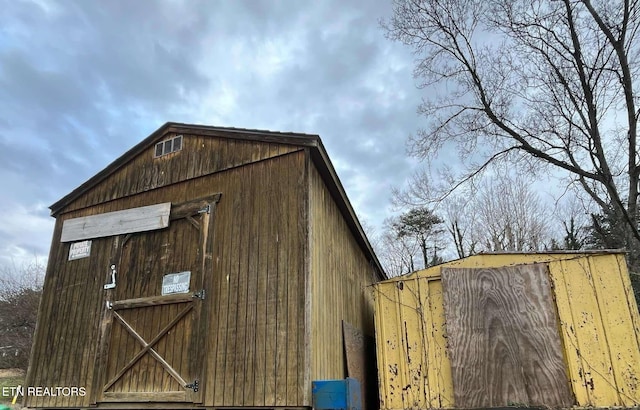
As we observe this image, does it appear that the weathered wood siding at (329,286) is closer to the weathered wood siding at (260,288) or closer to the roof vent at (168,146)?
the weathered wood siding at (260,288)

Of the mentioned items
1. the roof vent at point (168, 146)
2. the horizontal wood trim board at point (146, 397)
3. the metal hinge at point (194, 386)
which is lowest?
the horizontal wood trim board at point (146, 397)

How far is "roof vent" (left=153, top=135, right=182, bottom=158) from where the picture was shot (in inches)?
291

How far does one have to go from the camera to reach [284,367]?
203 inches

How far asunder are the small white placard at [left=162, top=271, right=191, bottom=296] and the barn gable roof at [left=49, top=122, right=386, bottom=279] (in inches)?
91.3

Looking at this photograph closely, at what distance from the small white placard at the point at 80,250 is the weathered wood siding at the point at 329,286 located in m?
4.36

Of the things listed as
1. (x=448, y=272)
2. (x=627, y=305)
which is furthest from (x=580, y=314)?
(x=448, y=272)

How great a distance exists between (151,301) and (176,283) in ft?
1.64

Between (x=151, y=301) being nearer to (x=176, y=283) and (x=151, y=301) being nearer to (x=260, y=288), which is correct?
(x=176, y=283)

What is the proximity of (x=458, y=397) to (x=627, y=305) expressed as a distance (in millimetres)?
2367

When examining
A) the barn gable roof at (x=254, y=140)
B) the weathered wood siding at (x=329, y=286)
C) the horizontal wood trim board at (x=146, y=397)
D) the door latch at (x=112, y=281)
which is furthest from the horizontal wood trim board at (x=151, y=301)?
the barn gable roof at (x=254, y=140)

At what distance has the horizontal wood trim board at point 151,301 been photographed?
6.16 meters

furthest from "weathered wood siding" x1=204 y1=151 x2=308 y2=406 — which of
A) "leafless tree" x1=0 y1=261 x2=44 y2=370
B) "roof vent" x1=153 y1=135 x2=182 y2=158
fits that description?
"leafless tree" x1=0 y1=261 x2=44 y2=370

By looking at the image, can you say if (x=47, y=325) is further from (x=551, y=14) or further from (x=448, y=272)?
(x=551, y=14)

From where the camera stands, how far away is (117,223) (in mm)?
7359
